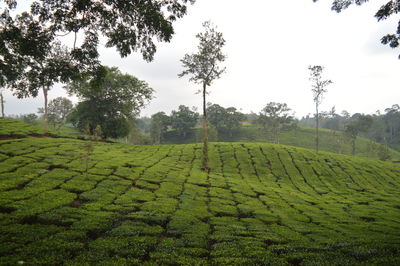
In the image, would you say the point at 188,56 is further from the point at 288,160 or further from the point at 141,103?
the point at 141,103

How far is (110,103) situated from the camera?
62.4 m

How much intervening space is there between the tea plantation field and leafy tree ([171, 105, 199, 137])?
91463 millimetres

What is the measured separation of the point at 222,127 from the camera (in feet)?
434

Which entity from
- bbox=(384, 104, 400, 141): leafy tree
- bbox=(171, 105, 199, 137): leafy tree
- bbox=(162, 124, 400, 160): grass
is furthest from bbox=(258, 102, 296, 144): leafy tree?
bbox=(384, 104, 400, 141): leafy tree

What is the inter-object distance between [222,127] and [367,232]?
387 ft

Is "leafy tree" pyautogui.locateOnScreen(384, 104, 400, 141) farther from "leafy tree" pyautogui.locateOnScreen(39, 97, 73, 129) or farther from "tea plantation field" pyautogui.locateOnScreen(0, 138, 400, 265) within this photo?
"leafy tree" pyautogui.locateOnScreen(39, 97, 73, 129)

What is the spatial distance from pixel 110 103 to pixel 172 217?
55343 mm

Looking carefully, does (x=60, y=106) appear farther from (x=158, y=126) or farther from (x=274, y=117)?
(x=274, y=117)

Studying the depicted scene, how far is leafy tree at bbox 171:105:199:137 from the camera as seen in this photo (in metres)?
125

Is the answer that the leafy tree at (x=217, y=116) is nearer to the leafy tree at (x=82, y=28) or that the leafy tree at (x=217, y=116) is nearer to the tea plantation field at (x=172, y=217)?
the tea plantation field at (x=172, y=217)

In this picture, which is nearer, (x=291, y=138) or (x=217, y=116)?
(x=291, y=138)

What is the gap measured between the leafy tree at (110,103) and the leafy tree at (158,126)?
5606 centimetres

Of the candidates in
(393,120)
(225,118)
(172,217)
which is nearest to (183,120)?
(225,118)

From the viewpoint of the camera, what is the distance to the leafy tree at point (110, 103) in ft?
198
